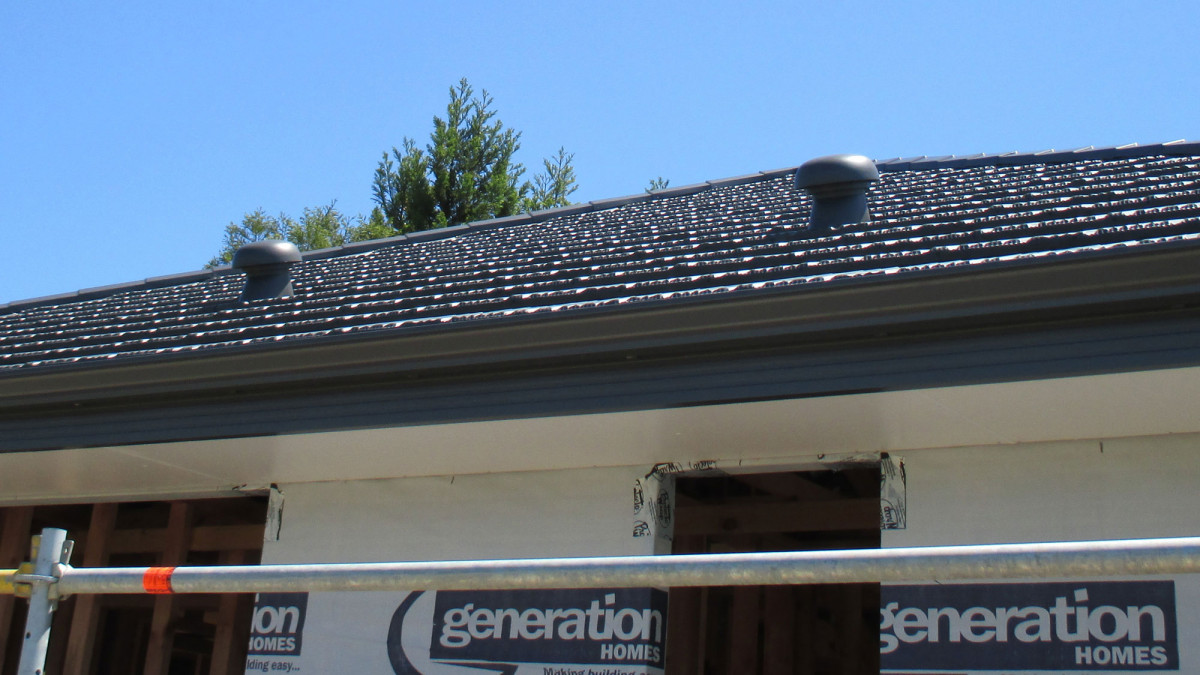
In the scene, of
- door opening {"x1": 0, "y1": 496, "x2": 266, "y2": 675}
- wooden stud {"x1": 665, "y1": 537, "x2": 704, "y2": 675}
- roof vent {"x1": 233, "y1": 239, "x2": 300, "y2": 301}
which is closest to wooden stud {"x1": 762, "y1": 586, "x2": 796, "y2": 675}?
wooden stud {"x1": 665, "y1": 537, "x2": 704, "y2": 675}

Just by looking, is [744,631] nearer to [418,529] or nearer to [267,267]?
[418,529]

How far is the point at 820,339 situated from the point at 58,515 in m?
5.90

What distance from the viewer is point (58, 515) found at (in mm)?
8016

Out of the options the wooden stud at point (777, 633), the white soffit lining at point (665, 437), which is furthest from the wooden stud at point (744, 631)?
the white soffit lining at point (665, 437)

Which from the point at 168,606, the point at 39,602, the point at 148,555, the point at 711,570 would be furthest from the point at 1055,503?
the point at 148,555

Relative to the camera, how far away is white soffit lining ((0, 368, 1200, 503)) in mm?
4238

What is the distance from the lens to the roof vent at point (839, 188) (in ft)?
19.9

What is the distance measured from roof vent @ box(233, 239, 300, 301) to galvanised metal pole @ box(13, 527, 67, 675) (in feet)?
14.3

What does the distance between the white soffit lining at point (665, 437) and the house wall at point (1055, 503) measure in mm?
75

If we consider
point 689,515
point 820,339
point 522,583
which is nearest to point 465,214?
point 689,515

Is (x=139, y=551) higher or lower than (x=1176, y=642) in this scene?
higher

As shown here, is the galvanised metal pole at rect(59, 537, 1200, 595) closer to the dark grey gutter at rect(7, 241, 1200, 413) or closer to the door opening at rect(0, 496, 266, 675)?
the dark grey gutter at rect(7, 241, 1200, 413)

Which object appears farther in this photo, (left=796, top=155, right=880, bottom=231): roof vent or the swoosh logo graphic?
(left=796, top=155, right=880, bottom=231): roof vent

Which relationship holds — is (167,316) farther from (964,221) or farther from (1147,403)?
(1147,403)
